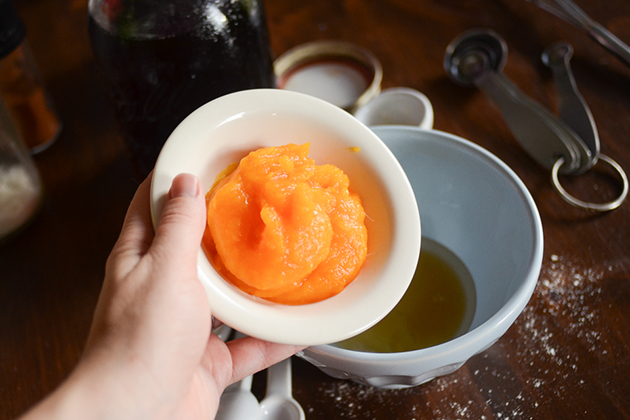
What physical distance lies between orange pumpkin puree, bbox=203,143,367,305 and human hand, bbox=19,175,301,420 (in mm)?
48

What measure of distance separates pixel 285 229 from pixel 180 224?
120 millimetres

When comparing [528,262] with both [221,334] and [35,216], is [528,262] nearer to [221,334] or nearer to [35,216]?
[221,334]

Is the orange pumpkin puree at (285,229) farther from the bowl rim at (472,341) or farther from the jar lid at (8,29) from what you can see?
the jar lid at (8,29)

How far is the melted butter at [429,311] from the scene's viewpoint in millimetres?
696

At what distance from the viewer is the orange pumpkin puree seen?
53 cm

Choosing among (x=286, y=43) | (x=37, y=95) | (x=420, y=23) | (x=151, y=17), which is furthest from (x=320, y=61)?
(x=37, y=95)

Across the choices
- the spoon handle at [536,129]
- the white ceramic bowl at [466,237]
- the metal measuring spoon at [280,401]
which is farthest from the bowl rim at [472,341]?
the spoon handle at [536,129]

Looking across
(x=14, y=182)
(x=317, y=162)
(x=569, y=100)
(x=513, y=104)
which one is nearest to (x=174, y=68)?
(x=317, y=162)

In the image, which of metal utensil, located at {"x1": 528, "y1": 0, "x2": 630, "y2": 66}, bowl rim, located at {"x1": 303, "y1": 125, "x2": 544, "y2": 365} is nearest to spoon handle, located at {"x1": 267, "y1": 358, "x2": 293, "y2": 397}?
bowl rim, located at {"x1": 303, "y1": 125, "x2": 544, "y2": 365}

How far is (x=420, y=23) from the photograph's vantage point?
4.05 ft

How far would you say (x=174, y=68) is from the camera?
29.3 inches

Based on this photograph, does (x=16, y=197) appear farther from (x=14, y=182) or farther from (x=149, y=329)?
(x=149, y=329)

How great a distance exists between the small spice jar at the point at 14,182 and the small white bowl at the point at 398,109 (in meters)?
0.65

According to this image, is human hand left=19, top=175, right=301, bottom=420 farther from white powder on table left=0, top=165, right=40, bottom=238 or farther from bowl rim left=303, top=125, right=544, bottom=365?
white powder on table left=0, top=165, right=40, bottom=238
